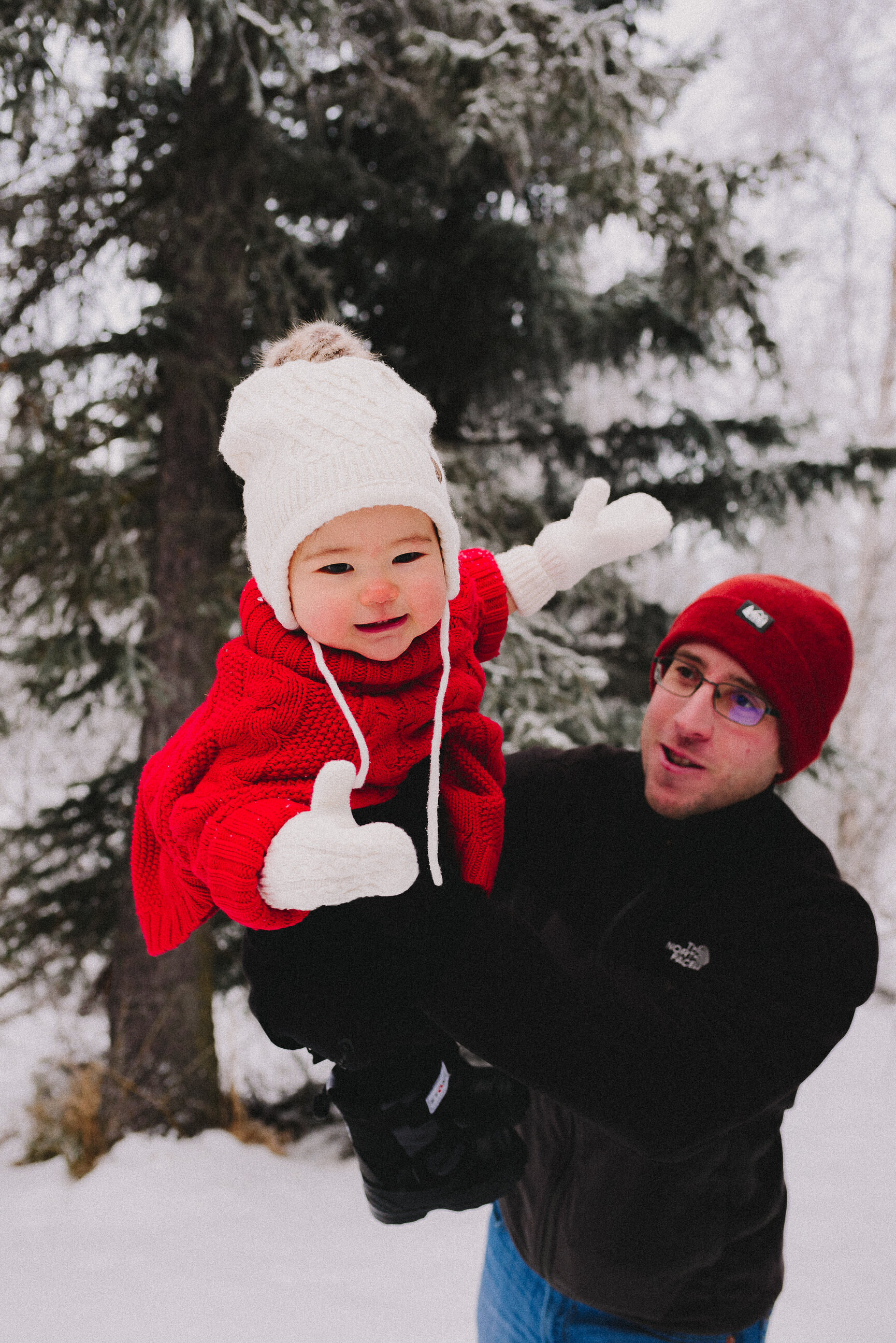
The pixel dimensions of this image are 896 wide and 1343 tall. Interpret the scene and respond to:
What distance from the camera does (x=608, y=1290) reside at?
1360mm

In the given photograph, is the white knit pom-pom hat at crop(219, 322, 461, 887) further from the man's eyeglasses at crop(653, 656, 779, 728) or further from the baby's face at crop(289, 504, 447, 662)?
the man's eyeglasses at crop(653, 656, 779, 728)

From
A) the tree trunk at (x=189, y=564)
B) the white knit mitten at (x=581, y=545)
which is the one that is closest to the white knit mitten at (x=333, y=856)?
the white knit mitten at (x=581, y=545)

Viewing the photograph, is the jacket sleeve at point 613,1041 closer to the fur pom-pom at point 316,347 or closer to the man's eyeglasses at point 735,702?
the man's eyeglasses at point 735,702

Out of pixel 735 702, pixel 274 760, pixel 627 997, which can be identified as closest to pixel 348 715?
pixel 274 760

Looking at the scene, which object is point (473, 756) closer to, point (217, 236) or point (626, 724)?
point (626, 724)

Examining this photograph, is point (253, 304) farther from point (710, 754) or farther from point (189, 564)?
point (710, 754)

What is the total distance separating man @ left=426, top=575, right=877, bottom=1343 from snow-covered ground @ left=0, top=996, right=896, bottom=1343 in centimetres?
201

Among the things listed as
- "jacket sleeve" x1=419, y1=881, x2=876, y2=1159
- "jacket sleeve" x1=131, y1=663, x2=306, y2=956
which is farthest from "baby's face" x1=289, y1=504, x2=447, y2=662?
"jacket sleeve" x1=419, y1=881, x2=876, y2=1159

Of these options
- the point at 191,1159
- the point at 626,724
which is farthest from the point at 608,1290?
the point at 191,1159

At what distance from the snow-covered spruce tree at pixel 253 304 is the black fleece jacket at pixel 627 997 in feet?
5.91

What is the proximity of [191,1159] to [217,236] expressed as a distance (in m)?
4.15

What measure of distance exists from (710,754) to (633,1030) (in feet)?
1.76

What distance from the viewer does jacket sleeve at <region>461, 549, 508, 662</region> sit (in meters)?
1.42

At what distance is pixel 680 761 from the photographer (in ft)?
4.75
